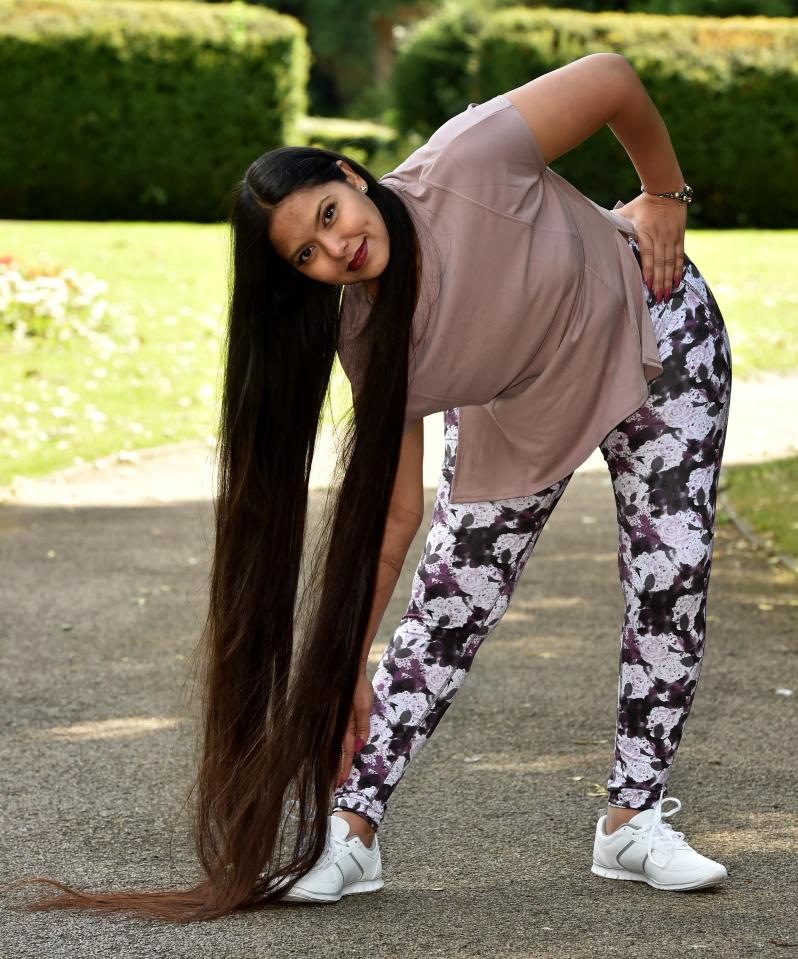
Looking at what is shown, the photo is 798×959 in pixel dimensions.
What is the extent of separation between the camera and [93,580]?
19.2ft

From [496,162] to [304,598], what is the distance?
3.14 feet

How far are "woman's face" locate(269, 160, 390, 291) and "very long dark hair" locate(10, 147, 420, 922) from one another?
0.02 meters

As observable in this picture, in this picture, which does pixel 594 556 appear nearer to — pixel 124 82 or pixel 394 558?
pixel 394 558

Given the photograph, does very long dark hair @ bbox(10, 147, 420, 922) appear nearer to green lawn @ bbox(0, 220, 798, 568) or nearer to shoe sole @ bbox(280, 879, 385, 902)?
shoe sole @ bbox(280, 879, 385, 902)

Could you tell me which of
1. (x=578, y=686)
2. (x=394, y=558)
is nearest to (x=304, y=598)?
(x=394, y=558)

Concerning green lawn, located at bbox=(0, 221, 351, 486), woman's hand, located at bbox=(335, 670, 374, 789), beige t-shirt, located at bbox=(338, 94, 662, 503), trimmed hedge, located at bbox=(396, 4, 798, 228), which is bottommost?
green lawn, located at bbox=(0, 221, 351, 486)

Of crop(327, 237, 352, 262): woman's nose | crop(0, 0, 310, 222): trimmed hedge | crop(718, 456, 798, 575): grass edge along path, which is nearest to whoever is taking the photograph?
crop(327, 237, 352, 262): woman's nose

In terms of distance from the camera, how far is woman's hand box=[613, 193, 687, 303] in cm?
286

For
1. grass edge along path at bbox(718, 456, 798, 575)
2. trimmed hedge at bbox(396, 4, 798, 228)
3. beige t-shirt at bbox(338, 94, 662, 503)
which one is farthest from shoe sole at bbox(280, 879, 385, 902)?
trimmed hedge at bbox(396, 4, 798, 228)

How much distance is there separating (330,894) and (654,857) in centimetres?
68

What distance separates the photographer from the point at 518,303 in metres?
2.65

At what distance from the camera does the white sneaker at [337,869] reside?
2.91 m

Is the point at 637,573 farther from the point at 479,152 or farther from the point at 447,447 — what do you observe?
the point at 479,152

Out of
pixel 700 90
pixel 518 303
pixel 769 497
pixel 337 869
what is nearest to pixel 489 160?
pixel 518 303
